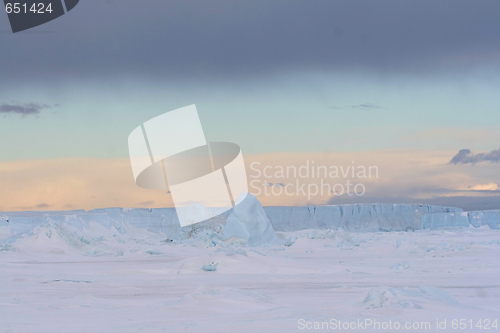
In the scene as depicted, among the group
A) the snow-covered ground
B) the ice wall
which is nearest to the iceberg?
the snow-covered ground

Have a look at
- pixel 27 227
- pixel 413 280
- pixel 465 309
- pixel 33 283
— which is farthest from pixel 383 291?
pixel 27 227

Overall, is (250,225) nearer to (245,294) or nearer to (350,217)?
(245,294)

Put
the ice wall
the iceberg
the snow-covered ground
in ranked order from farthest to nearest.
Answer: the ice wall, the iceberg, the snow-covered ground

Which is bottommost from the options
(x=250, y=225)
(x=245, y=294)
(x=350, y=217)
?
(x=350, y=217)

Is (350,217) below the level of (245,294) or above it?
below

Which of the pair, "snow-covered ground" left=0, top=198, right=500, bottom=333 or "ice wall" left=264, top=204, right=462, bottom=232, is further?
"ice wall" left=264, top=204, right=462, bottom=232

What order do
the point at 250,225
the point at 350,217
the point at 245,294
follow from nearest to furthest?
the point at 245,294, the point at 250,225, the point at 350,217

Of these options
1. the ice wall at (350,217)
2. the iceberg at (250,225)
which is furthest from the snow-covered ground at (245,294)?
the ice wall at (350,217)

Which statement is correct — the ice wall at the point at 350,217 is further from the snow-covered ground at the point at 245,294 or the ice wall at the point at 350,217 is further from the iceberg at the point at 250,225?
the snow-covered ground at the point at 245,294

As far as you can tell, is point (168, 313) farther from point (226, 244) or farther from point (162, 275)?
point (226, 244)

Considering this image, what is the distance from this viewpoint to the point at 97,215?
135 feet

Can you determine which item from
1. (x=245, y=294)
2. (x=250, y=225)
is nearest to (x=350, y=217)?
(x=250, y=225)

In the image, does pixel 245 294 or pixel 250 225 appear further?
pixel 250 225

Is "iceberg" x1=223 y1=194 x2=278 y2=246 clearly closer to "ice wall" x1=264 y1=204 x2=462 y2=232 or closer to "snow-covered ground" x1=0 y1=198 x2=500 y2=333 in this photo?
"snow-covered ground" x1=0 y1=198 x2=500 y2=333
